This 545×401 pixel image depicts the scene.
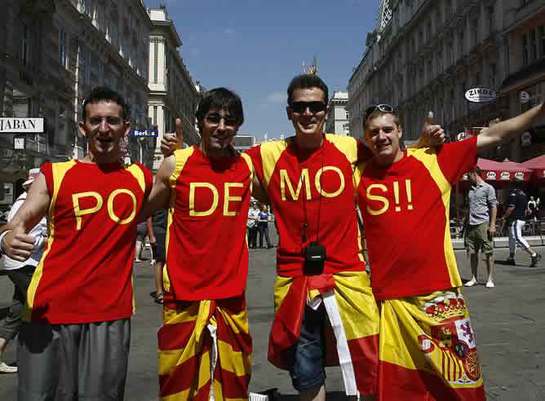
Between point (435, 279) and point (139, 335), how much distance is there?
14.7 feet

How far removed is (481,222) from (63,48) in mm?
29314

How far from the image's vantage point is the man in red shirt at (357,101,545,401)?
9.64ft

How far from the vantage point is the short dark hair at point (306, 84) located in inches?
124

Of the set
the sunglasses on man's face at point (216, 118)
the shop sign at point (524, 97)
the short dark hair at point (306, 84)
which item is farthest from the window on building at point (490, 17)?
the sunglasses on man's face at point (216, 118)

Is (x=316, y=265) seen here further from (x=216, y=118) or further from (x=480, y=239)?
(x=480, y=239)

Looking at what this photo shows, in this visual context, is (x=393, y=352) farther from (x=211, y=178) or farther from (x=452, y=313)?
(x=211, y=178)

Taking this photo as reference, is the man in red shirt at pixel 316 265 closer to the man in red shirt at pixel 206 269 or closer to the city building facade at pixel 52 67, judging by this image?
the man in red shirt at pixel 206 269

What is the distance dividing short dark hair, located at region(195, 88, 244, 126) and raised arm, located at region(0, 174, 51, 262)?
3.10ft

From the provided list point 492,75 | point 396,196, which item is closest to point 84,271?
point 396,196

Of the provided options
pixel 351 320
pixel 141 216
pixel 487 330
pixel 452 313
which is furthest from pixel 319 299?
pixel 487 330

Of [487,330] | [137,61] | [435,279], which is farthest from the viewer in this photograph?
[137,61]

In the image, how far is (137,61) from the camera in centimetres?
5606

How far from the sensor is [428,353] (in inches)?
115

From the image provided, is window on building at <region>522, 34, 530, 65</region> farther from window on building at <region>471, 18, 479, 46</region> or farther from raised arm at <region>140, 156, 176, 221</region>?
raised arm at <region>140, 156, 176, 221</region>
